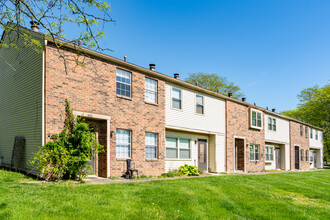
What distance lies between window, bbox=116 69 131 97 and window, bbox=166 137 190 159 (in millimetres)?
4279

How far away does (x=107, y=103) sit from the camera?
13.1 metres

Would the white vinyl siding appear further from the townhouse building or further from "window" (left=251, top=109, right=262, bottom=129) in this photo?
"window" (left=251, top=109, right=262, bottom=129)

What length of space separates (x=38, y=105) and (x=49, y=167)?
260 centimetres

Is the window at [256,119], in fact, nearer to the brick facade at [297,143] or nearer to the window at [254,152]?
the window at [254,152]

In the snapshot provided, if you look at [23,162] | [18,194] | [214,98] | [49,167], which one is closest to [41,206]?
[18,194]

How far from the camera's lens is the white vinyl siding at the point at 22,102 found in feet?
37.8

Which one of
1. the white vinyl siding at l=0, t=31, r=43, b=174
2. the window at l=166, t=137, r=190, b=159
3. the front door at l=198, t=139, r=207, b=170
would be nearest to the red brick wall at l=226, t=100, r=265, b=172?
the front door at l=198, t=139, r=207, b=170

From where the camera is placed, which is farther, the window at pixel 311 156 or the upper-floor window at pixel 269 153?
the window at pixel 311 156

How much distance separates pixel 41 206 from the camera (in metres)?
6.43

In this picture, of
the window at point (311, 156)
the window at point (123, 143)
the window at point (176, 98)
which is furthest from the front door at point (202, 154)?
the window at point (311, 156)

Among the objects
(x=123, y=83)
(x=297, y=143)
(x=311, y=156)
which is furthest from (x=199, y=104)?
(x=311, y=156)

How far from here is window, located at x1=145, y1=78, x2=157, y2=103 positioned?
50.3 feet

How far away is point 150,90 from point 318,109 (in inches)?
1526

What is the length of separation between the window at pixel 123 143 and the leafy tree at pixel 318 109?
39.7 metres
